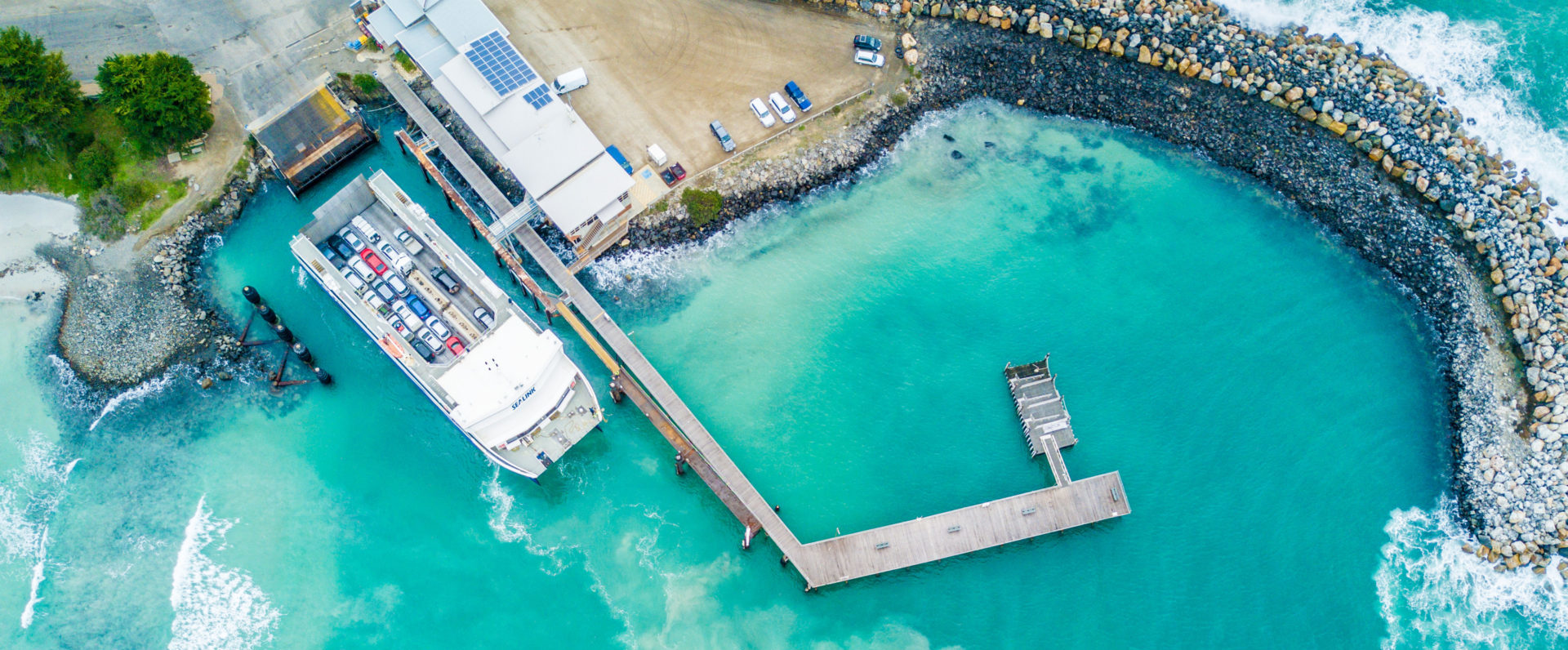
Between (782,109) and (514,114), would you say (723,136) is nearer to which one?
(782,109)

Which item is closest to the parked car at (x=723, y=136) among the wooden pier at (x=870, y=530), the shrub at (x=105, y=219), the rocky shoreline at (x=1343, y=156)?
the rocky shoreline at (x=1343, y=156)

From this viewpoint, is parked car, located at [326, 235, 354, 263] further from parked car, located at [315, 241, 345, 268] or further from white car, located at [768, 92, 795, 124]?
white car, located at [768, 92, 795, 124]

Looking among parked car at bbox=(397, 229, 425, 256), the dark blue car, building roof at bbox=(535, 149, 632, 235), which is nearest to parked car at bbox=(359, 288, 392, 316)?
the dark blue car

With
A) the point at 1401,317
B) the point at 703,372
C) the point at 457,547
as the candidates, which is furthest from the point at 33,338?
the point at 1401,317

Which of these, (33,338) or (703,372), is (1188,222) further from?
(33,338)

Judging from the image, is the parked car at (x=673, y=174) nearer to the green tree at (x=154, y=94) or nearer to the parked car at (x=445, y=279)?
the parked car at (x=445, y=279)

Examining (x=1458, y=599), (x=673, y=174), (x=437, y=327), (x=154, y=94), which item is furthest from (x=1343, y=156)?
(x=154, y=94)
